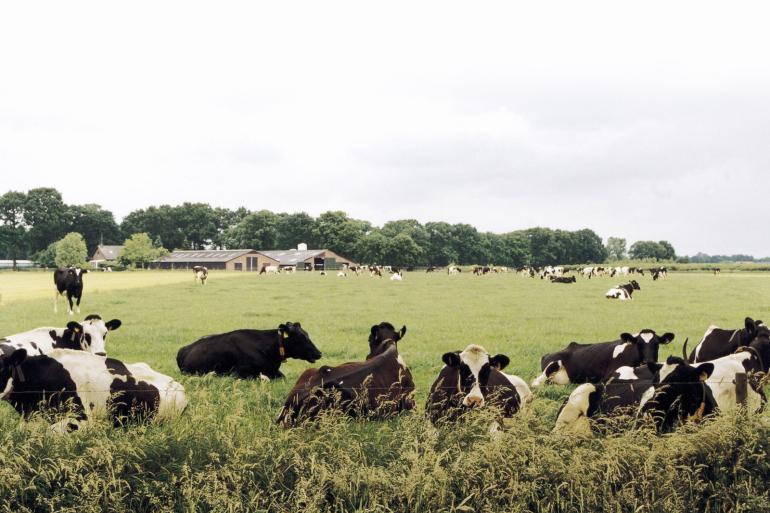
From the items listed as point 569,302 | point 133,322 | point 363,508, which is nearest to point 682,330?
point 569,302

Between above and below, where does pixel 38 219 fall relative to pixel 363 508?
above

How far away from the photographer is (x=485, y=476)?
5031mm

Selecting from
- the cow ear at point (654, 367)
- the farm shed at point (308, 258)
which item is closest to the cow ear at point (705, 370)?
the cow ear at point (654, 367)

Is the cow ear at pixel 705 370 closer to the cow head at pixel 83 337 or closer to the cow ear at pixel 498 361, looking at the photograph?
the cow ear at pixel 498 361

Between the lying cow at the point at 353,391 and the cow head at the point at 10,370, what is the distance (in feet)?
9.34

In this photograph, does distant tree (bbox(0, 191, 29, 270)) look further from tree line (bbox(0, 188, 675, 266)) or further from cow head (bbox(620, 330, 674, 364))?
cow head (bbox(620, 330, 674, 364))

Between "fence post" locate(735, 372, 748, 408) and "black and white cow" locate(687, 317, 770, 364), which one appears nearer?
"fence post" locate(735, 372, 748, 408)

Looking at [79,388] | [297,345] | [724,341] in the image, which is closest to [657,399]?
[724,341]

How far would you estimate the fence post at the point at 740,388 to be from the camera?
24.0 ft

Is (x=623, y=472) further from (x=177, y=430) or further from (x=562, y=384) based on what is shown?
(x=562, y=384)

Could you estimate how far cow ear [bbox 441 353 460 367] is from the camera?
6809 millimetres

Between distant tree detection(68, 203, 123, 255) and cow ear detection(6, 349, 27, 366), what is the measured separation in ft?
395

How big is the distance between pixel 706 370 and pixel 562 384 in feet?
13.3

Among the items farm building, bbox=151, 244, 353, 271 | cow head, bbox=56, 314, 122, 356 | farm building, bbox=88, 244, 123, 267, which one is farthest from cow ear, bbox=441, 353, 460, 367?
farm building, bbox=88, 244, 123, 267
